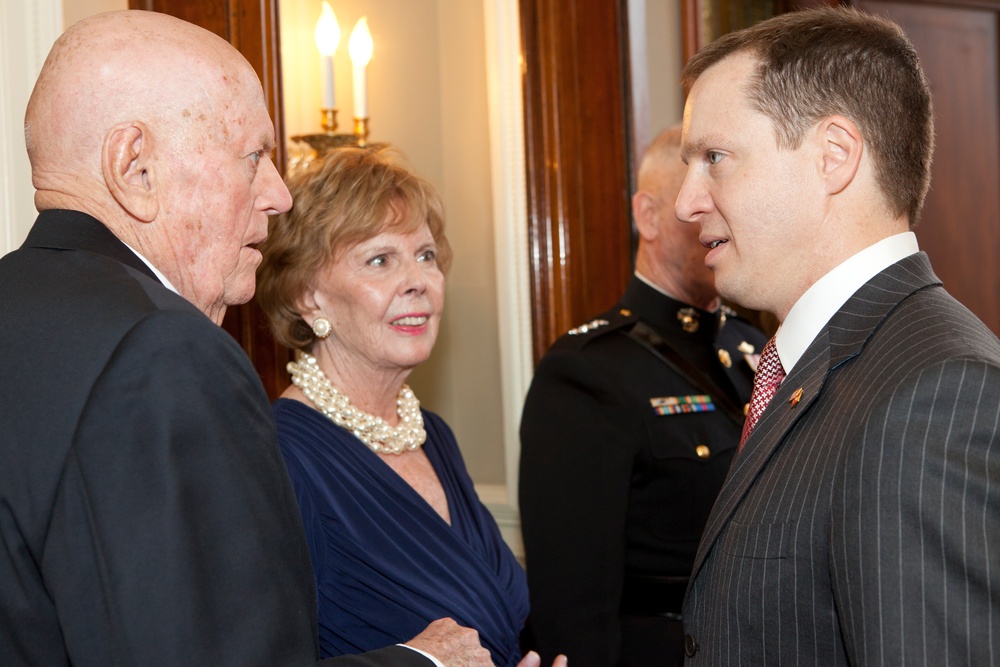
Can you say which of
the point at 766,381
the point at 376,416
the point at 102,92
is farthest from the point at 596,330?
the point at 102,92

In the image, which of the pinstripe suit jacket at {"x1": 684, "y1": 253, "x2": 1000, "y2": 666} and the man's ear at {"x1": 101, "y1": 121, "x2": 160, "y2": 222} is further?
the man's ear at {"x1": 101, "y1": 121, "x2": 160, "y2": 222}

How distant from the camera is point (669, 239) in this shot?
2625 mm

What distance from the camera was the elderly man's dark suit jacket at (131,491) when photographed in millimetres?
1045

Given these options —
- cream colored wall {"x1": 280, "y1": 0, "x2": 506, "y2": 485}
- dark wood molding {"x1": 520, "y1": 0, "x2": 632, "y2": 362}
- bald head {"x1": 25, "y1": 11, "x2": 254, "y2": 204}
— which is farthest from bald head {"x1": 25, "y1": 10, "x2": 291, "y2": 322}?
dark wood molding {"x1": 520, "y1": 0, "x2": 632, "y2": 362}

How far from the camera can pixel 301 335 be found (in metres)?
2.16

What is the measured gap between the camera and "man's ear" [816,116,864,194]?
1480 millimetres

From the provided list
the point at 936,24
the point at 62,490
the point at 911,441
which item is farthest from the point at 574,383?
the point at 936,24

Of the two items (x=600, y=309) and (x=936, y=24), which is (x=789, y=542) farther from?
(x=936, y=24)

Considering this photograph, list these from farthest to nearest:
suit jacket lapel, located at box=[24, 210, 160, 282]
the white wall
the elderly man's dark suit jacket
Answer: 1. the white wall
2. suit jacket lapel, located at box=[24, 210, 160, 282]
3. the elderly man's dark suit jacket

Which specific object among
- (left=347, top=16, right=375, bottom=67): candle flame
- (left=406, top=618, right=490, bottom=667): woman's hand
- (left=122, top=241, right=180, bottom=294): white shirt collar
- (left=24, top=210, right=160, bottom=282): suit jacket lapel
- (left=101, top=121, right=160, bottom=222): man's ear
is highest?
(left=347, top=16, right=375, bottom=67): candle flame

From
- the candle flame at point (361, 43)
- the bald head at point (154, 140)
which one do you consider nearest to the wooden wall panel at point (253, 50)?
the candle flame at point (361, 43)

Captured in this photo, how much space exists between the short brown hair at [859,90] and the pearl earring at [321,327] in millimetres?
975

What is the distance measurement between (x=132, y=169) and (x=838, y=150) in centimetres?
97

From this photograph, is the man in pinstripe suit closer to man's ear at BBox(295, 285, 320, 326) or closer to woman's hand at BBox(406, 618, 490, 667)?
woman's hand at BBox(406, 618, 490, 667)
